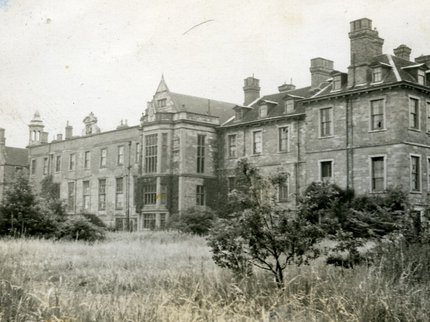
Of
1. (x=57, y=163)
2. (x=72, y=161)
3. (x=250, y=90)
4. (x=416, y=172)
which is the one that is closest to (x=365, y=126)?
(x=416, y=172)

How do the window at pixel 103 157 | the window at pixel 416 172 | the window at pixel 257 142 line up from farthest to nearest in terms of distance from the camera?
the window at pixel 103 157
the window at pixel 257 142
the window at pixel 416 172

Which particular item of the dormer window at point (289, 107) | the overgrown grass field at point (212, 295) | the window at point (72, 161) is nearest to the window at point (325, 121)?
the dormer window at point (289, 107)

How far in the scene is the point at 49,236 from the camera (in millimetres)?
23969

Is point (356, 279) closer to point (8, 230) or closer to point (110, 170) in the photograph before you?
point (8, 230)

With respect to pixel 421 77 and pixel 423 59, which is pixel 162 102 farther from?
pixel 421 77

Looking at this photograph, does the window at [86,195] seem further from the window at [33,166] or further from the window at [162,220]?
the window at [162,220]

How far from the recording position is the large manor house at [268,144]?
2798 centimetres

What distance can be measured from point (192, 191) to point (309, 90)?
10111 mm

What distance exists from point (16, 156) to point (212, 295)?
56.4 m

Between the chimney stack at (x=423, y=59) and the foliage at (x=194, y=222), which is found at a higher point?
the chimney stack at (x=423, y=59)

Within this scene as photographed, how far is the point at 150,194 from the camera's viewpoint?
122 ft

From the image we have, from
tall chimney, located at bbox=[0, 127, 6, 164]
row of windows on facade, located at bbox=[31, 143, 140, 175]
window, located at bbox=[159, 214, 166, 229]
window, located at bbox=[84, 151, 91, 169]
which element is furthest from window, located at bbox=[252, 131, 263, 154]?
tall chimney, located at bbox=[0, 127, 6, 164]

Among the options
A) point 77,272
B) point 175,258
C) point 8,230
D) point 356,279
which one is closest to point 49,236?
point 8,230

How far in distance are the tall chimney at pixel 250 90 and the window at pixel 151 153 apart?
26.2 feet
